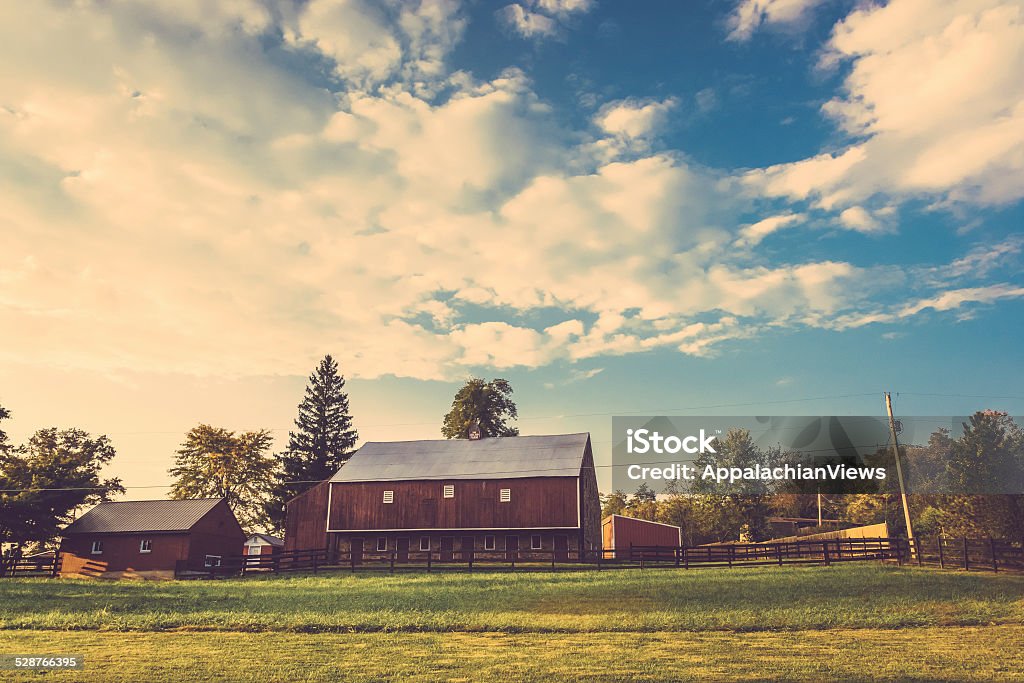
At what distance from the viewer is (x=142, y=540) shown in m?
45.6

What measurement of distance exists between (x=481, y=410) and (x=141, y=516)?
3196 cm

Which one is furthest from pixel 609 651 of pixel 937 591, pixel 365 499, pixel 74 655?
pixel 365 499

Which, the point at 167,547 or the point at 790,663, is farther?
the point at 167,547

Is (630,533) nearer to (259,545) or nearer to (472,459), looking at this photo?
(472,459)

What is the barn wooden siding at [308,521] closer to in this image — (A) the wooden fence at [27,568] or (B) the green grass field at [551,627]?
(A) the wooden fence at [27,568]

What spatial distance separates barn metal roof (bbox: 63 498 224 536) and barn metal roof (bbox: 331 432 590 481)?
8.68 meters

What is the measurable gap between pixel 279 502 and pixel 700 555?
150 ft

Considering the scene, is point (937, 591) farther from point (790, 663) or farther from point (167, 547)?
point (167, 547)

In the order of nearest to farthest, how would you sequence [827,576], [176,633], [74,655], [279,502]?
[74,655], [176,633], [827,576], [279,502]

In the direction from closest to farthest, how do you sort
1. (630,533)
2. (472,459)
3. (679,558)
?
(679,558), (472,459), (630,533)

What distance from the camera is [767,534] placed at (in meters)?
73.1

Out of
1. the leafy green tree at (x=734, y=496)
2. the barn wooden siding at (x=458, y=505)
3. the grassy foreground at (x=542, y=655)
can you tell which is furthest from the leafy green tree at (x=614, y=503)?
the grassy foreground at (x=542, y=655)

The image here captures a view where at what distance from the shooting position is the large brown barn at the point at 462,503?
4591cm

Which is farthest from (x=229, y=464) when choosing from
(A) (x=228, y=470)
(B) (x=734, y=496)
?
(B) (x=734, y=496)
